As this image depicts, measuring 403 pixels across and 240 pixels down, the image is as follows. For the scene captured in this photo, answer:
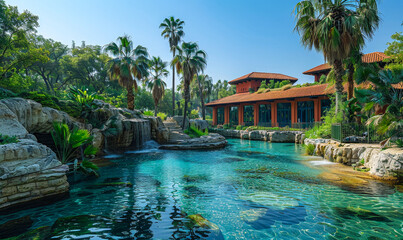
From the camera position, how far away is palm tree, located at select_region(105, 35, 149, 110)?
72.4 feet

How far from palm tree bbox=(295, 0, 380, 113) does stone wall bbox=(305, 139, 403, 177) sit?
16.2ft

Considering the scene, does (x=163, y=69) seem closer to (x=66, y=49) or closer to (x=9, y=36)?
(x=9, y=36)

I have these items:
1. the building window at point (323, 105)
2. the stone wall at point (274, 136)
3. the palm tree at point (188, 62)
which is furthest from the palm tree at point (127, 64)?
the building window at point (323, 105)

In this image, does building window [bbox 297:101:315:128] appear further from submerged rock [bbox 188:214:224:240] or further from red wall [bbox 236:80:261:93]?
submerged rock [bbox 188:214:224:240]

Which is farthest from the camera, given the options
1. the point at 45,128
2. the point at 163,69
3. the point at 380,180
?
the point at 163,69

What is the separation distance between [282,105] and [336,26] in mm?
16313

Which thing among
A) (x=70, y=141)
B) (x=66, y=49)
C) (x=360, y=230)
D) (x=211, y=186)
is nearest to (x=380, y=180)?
(x=360, y=230)

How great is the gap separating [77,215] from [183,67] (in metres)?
19.7

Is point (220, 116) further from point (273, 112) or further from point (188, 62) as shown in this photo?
point (188, 62)

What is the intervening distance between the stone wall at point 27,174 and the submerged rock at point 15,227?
904mm

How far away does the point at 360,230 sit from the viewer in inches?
169

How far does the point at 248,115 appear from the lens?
3434cm

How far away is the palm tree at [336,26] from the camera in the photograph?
1324 centimetres

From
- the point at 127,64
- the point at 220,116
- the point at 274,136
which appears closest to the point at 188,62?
the point at 127,64
